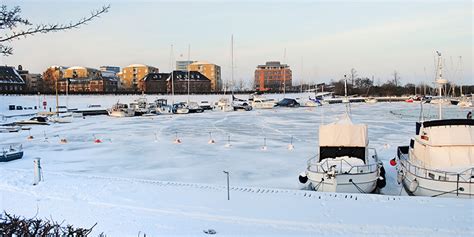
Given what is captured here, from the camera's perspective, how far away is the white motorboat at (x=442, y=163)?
14.2m

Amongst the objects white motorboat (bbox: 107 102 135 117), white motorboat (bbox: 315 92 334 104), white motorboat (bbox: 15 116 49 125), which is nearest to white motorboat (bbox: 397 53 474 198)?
white motorboat (bbox: 15 116 49 125)

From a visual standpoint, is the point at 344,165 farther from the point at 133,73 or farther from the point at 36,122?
the point at 133,73

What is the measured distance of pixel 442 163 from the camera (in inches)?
612

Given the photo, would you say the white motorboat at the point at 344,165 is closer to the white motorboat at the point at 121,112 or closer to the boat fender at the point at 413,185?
the boat fender at the point at 413,185

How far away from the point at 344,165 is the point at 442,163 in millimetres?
3589

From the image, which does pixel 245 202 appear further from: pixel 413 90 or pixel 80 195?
pixel 413 90

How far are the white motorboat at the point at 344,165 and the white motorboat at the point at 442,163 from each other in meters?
1.36

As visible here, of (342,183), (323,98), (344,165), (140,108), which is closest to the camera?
(342,183)

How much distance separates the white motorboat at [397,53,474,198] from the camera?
14.2m

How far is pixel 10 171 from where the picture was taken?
17.2 m

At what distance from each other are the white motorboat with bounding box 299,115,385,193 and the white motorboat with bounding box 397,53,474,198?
1.36 metres

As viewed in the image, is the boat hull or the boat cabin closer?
the boat hull

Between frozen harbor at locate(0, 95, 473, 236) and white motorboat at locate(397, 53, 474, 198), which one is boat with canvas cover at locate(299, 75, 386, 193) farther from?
white motorboat at locate(397, 53, 474, 198)

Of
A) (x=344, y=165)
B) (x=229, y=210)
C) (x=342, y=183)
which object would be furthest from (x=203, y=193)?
(x=344, y=165)
